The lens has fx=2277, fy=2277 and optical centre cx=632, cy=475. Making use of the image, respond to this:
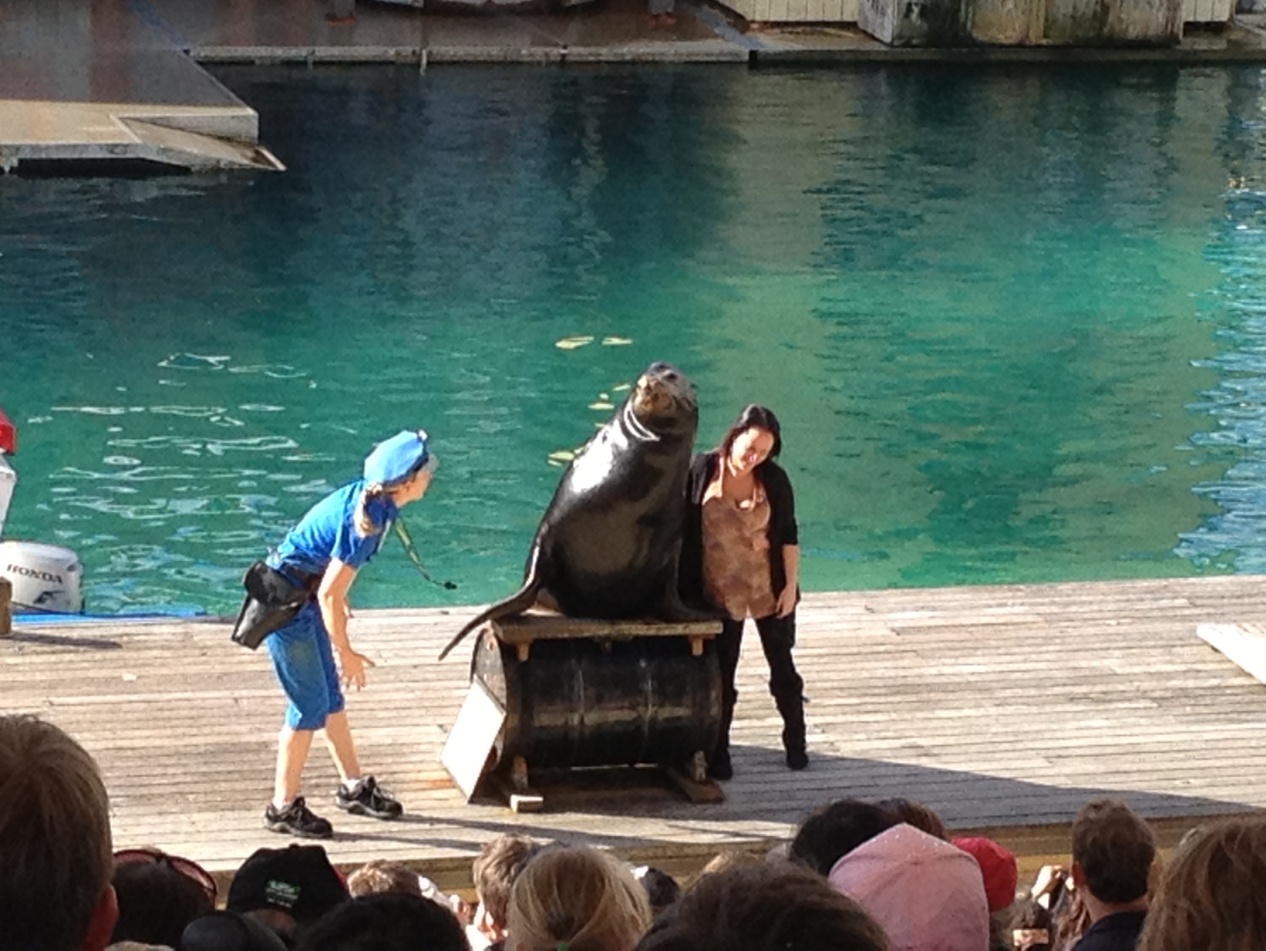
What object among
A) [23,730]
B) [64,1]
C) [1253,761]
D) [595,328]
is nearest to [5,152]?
[595,328]

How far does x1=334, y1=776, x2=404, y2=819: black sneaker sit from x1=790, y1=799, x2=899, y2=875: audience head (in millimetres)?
2468

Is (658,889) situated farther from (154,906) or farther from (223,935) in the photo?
(223,935)

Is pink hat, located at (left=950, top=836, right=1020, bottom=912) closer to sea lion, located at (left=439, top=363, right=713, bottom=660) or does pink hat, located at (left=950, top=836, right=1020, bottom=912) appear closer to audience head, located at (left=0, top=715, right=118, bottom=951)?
sea lion, located at (left=439, top=363, right=713, bottom=660)

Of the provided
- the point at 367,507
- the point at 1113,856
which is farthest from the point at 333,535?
the point at 1113,856

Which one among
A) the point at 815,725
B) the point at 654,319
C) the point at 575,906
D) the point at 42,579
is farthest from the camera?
the point at 654,319

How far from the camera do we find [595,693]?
626cm

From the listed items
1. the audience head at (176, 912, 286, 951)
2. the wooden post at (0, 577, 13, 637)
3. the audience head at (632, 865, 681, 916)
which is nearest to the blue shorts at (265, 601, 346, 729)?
the wooden post at (0, 577, 13, 637)

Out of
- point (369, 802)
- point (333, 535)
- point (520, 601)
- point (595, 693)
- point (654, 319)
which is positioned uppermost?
point (333, 535)

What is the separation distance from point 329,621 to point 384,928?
2.96 m

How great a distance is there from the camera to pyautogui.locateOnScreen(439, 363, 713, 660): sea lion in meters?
6.16

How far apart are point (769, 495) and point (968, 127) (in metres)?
15.8

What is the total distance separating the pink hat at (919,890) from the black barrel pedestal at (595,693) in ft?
9.26

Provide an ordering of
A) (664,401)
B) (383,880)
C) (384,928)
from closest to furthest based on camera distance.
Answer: (384,928), (383,880), (664,401)

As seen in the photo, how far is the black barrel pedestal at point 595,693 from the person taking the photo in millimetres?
6238
